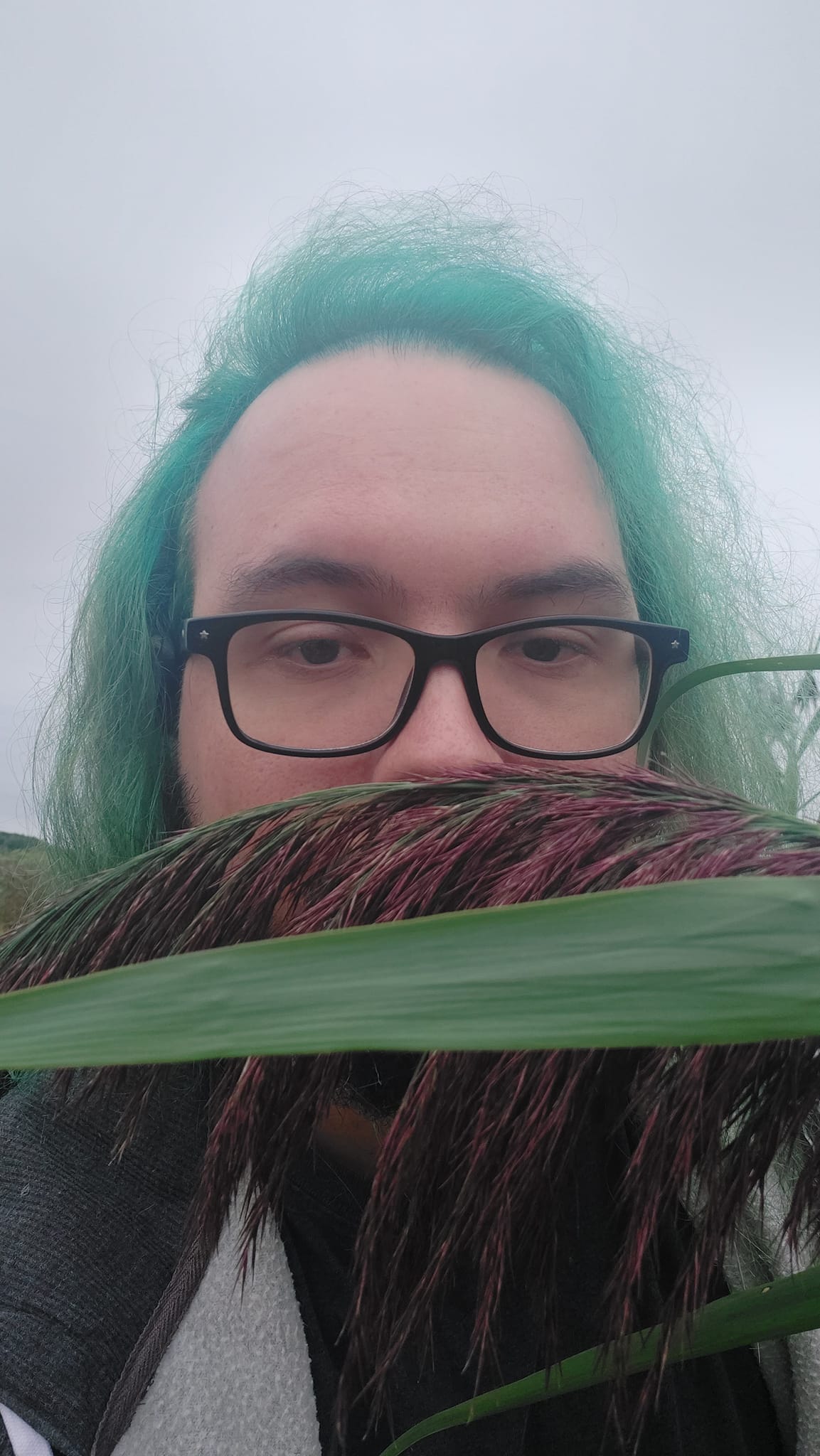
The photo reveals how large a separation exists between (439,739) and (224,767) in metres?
0.29

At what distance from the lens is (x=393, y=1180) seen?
28 centimetres

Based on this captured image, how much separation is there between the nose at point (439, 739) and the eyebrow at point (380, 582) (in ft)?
0.38

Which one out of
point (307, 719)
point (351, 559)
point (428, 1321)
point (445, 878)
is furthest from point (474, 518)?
point (428, 1321)

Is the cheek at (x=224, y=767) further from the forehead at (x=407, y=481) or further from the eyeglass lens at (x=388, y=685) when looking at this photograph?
the forehead at (x=407, y=481)

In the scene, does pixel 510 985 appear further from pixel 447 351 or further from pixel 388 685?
pixel 447 351

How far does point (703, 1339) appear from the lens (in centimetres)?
27

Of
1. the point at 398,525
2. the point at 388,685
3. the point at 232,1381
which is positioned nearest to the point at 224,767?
the point at 388,685

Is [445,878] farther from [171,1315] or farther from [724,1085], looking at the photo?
[171,1315]

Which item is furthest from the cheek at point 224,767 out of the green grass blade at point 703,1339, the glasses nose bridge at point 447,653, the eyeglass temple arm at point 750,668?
the green grass blade at point 703,1339

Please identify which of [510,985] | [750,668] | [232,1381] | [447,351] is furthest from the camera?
[447,351]

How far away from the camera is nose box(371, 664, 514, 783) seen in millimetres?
656

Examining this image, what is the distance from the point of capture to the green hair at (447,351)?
1130 millimetres

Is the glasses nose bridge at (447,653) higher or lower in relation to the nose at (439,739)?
higher

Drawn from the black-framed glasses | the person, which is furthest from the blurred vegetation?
the black-framed glasses
